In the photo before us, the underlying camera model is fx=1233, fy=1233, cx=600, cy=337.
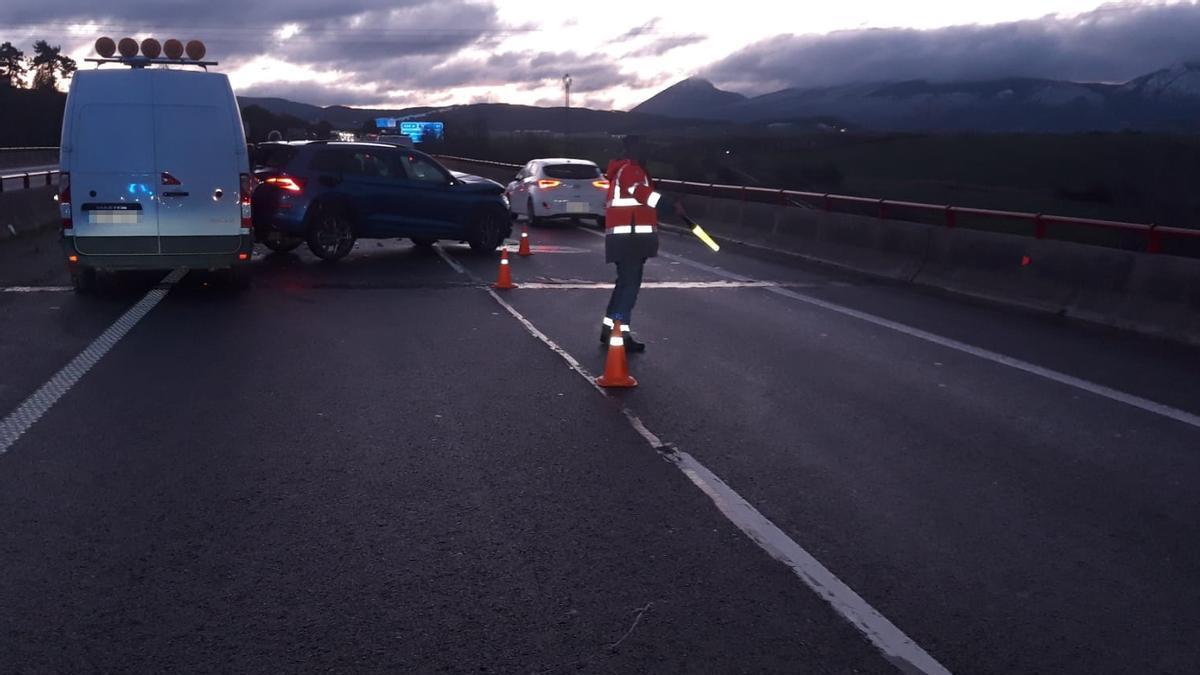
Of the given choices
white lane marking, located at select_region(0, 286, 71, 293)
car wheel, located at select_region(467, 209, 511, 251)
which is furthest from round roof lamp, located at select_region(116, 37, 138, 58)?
car wheel, located at select_region(467, 209, 511, 251)

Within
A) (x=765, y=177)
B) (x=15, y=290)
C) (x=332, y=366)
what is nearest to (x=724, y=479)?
(x=332, y=366)

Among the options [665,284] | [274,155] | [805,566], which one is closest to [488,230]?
[274,155]

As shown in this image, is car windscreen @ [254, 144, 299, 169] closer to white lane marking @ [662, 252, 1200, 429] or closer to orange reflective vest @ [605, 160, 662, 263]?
white lane marking @ [662, 252, 1200, 429]

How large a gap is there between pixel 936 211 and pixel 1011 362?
7017 millimetres

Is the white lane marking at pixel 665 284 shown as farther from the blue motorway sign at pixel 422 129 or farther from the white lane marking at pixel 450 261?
the blue motorway sign at pixel 422 129

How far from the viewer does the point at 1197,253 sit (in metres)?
15.4

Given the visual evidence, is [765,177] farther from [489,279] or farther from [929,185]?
[489,279]

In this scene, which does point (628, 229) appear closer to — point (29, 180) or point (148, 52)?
point (148, 52)

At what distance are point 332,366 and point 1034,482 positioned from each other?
223 inches

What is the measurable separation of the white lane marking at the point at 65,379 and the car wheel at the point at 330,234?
3.71 m

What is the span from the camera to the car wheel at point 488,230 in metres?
19.8

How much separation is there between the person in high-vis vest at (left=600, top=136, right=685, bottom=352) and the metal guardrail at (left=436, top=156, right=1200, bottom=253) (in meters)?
5.57

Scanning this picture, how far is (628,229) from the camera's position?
11.0 metres

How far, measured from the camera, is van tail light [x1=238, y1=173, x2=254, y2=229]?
13.9 meters
